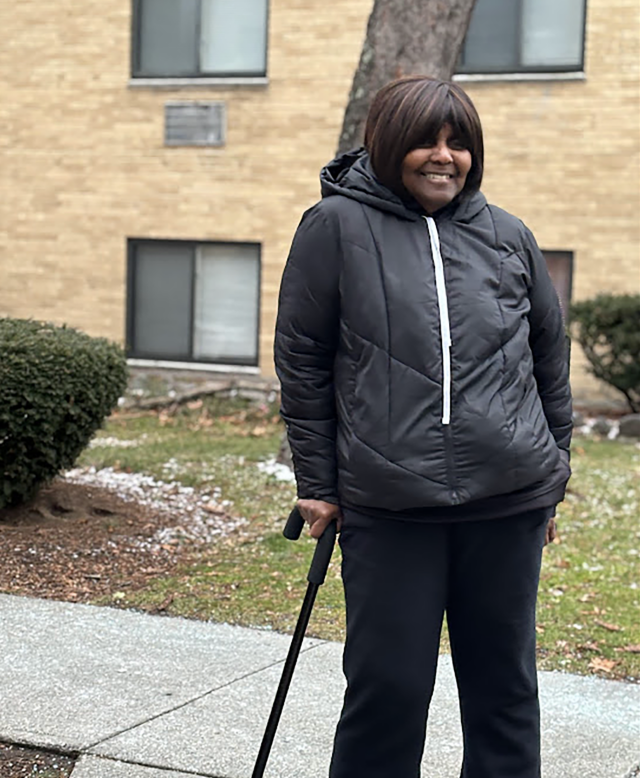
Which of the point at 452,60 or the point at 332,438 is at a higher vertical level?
the point at 452,60

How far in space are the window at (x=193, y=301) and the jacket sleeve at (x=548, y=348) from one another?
11353 millimetres

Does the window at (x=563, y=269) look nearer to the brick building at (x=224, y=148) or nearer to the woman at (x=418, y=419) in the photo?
the brick building at (x=224, y=148)

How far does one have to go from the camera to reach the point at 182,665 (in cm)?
514

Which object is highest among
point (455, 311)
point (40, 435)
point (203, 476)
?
point (455, 311)

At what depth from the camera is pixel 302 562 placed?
6953 millimetres

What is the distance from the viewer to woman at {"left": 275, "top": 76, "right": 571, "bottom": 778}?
3.16 meters

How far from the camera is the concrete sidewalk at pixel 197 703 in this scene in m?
4.21

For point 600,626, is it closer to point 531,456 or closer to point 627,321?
point 531,456

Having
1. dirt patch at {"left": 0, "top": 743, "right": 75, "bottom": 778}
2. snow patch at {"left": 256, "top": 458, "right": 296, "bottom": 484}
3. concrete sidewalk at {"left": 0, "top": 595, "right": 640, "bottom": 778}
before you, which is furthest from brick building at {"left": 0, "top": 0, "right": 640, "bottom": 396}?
dirt patch at {"left": 0, "top": 743, "right": 75, "bottom": 778}

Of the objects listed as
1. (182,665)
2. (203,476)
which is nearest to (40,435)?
(182,665)

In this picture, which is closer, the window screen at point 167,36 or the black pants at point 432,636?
the black pants at point 432,636

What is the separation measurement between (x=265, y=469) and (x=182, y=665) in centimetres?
444

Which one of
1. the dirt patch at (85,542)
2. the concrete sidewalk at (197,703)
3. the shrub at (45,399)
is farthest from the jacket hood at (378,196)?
the shrub at (45,399)

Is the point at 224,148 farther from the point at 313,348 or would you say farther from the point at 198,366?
the point at 313,348
